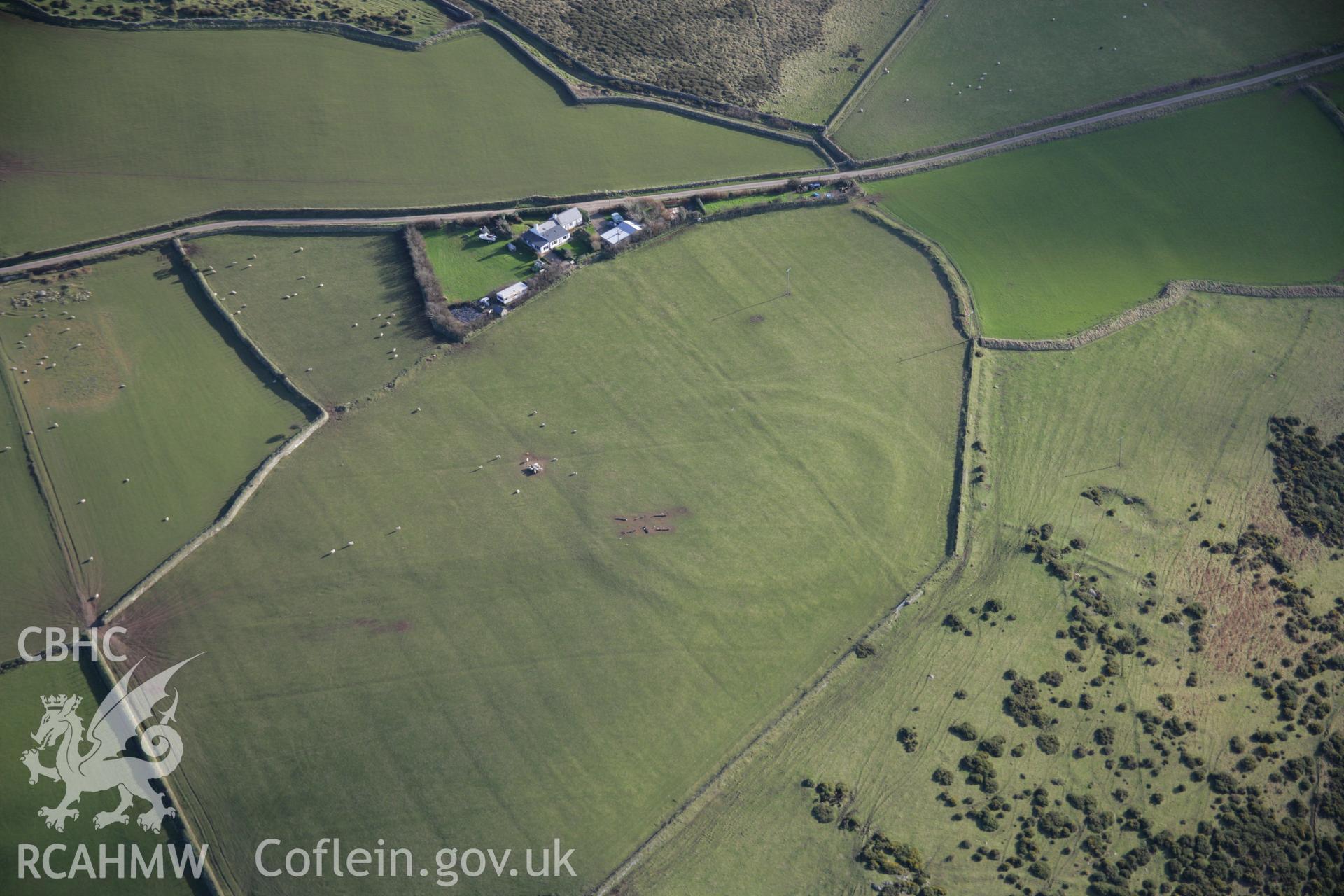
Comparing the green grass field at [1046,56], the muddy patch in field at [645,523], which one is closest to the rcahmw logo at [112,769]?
the muddy patch in field at [645,523]

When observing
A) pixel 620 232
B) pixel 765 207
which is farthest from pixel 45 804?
pixel 765 207

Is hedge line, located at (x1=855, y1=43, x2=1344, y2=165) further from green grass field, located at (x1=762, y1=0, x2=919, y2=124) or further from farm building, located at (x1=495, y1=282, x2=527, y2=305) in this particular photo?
farm building, located at (x1=495, y1=282, x2=527, y2=305)

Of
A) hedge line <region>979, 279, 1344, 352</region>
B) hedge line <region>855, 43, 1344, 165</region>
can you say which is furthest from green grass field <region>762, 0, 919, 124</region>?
hedge line <region>979, 279, 1344, 352</region>

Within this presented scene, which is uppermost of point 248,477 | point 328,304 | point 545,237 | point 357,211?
point 545,237

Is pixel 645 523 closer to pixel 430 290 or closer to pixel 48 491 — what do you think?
pixel 430 290

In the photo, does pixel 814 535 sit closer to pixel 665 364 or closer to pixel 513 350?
pixel 665 364
